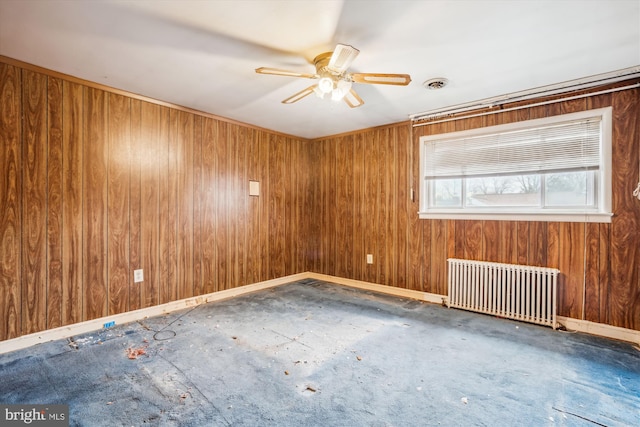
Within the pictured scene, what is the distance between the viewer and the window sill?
9.56 feet

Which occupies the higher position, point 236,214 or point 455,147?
point 455,147

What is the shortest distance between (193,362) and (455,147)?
3.63 meters

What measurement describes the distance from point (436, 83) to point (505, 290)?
2.31 meters

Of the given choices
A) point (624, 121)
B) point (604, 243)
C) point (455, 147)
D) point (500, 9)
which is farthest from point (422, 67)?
point (604, 243)

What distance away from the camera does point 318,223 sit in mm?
5281

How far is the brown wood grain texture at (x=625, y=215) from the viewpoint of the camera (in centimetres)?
275

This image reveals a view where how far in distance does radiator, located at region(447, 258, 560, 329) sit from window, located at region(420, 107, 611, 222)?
57cm

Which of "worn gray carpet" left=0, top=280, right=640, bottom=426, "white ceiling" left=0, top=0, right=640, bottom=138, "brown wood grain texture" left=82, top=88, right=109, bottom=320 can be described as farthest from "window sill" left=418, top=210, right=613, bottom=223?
"brown wood grain texture" left=82, top=88, right=109, bottom=320

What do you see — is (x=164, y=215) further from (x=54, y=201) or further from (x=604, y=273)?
(x=604, y=273)

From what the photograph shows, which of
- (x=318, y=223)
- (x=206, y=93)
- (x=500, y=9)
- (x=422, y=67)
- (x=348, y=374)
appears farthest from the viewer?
(x=318, y=223)

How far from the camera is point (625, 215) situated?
9.16ft

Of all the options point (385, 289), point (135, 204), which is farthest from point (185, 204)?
point (385, 289)

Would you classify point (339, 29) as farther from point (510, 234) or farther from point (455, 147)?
point (510, 234)

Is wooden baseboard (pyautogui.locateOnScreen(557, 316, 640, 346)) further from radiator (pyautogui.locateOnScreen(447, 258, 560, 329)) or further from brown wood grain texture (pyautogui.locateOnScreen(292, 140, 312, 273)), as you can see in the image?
brown wood grain texture (pyautogui.locateOnScreen(292, 140, 312, 273))
